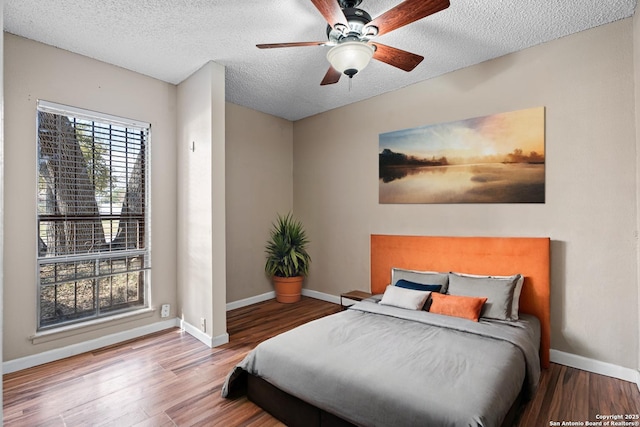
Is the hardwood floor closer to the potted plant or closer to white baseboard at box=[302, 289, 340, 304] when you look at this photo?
the potted plant

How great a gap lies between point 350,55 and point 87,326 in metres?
3.39

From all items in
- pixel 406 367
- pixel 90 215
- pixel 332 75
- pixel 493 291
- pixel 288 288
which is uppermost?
pixel 332 75

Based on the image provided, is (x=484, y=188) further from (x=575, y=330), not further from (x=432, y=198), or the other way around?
(x=575, y=330)

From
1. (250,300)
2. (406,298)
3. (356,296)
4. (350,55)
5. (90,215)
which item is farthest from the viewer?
(250,300)

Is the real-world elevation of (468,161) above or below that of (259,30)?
below

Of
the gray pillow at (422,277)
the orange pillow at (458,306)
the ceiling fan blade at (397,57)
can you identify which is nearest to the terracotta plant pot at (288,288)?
the gray pillow at (422,277)

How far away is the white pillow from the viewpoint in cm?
309

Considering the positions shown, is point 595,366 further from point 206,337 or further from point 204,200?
point 204,200

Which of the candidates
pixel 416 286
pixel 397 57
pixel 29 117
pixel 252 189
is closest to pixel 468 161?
pixel 416 286

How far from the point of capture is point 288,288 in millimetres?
4820

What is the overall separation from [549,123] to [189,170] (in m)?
3.57

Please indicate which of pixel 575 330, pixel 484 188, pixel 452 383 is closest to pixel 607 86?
pixel 484 188

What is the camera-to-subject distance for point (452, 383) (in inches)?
74.2

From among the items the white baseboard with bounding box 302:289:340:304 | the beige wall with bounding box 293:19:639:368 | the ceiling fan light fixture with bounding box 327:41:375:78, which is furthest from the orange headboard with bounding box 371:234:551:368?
the ceiling fan light fixture with bounding box 327:41:375:78
